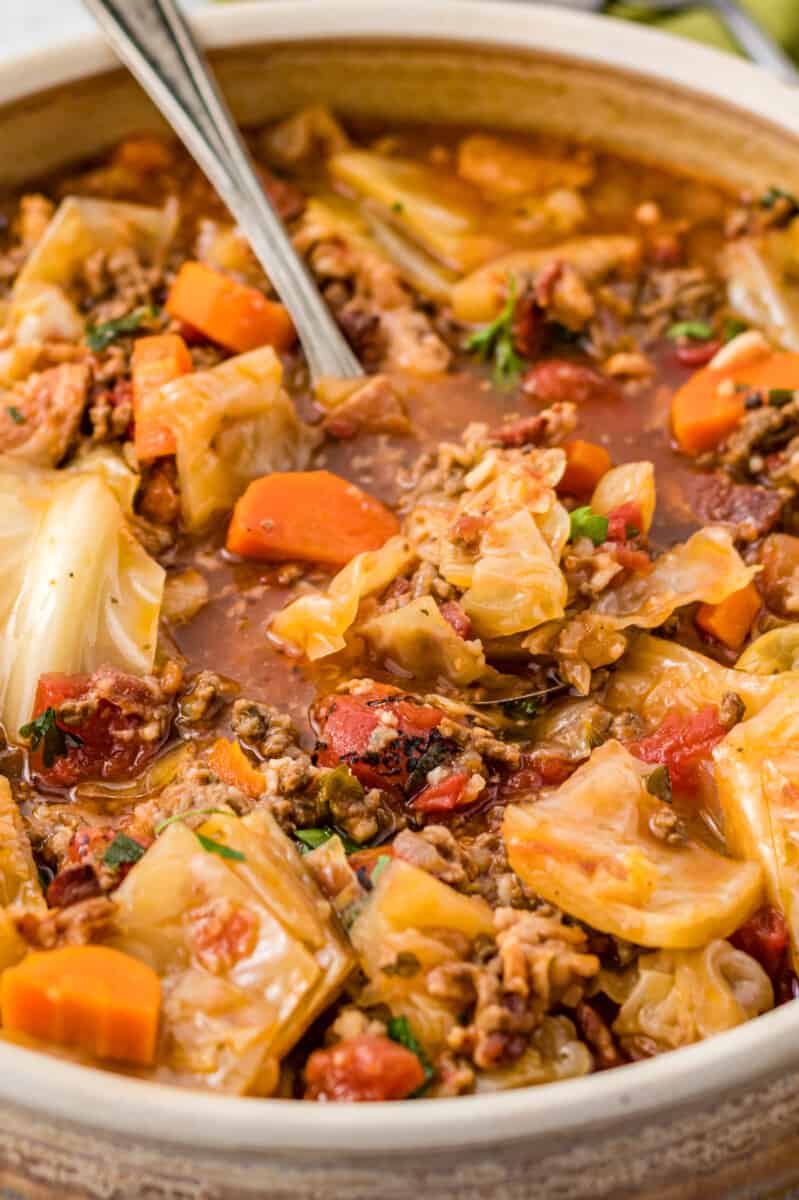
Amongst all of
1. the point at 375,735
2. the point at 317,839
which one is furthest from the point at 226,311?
the point at 317,839

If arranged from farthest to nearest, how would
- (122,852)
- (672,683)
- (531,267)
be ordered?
(531,267) < (672,683) < (122,852)

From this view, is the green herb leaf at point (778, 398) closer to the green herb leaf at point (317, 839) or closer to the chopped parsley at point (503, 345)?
Result: the chopped parsley at point (503, 345)

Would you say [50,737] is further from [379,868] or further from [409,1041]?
[409,1041]

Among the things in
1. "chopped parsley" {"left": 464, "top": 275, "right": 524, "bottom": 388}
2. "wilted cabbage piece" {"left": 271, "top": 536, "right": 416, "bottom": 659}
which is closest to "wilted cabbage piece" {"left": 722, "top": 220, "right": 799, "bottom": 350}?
"chopped parsley" {"left": 464, "top": 275, "right": 524, "bottom": 388}

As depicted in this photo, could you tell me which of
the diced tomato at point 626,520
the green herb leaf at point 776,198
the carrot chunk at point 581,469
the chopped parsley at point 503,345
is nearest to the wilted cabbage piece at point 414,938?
the diced tomato at point 626,520

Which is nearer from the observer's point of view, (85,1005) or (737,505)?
(85,1005)
